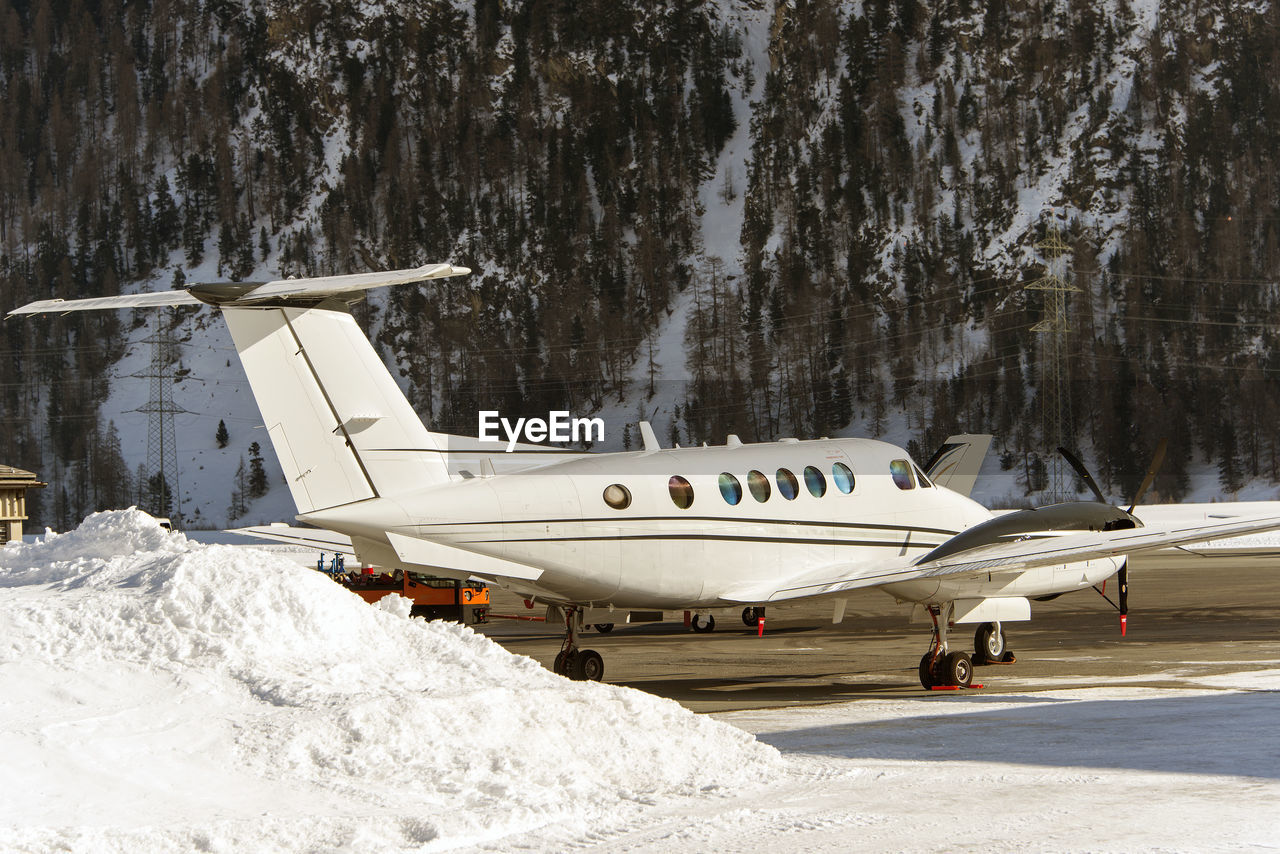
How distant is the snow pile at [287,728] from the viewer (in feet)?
26.2

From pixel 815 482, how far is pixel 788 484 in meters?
0.50

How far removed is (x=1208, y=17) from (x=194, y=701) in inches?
5703

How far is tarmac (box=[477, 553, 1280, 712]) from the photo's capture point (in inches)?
645

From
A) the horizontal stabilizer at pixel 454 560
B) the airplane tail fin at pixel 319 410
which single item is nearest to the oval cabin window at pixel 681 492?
the horizontal stabilizer at pixel 454 560

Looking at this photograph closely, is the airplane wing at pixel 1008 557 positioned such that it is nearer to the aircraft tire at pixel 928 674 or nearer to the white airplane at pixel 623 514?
the white airplane at pixel 623 514

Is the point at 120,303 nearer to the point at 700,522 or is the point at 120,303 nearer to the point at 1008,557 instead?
the point at 700,522

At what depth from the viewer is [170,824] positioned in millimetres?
7809

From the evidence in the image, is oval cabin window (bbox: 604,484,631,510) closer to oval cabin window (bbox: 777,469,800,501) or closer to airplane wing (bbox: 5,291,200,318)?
oval cabin window (bbox: 777,469,800,501)

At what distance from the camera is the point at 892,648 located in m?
21.5

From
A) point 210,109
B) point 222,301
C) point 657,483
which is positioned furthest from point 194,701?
point 210,109

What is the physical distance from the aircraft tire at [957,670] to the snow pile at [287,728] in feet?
20.4

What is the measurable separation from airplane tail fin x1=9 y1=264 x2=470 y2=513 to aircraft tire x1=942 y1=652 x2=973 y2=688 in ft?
22.5

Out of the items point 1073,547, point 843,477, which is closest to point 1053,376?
point 843,477

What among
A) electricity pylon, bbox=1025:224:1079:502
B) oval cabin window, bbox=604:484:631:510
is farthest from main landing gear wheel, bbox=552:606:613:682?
electricity pylon, bbox=1025:224:1079:502
